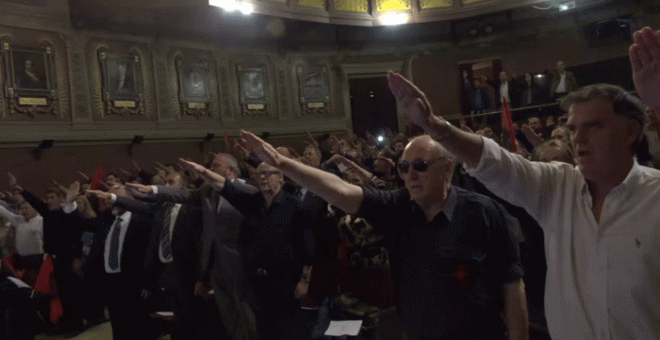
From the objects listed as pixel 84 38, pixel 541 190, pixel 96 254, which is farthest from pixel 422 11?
pixel 541 190

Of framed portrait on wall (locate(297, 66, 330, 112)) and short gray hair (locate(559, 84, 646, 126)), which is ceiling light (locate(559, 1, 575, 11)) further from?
short gray hair (locate(559, 84, 646, 126))

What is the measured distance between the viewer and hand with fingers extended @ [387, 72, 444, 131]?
1752mm

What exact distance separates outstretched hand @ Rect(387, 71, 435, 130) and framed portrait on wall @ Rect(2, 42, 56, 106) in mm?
10113

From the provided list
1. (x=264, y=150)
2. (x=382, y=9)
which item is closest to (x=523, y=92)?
(x=382, y=9)

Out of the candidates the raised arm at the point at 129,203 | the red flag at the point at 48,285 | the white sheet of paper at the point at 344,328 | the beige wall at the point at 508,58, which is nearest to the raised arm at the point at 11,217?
the red flag at the point at 48,285

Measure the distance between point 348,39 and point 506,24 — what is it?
3.94 m

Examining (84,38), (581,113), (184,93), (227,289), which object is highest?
(84,38)

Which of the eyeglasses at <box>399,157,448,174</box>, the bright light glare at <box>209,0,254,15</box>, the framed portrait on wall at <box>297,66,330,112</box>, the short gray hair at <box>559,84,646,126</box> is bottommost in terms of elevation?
the eyeglasses at <box>399,157,448,174</box>

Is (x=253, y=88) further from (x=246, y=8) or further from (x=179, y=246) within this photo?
(x=179, y=246)

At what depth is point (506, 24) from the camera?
15180mm

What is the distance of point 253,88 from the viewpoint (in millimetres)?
13852

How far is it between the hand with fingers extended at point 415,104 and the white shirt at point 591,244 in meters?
0.18

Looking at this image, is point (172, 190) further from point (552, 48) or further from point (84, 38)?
point (552, 48)

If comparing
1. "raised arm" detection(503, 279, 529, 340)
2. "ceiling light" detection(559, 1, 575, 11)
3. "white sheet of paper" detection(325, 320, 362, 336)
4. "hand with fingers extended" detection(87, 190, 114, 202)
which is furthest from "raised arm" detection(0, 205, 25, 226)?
"ceiling light" detection(559, 1, 575, 11)
